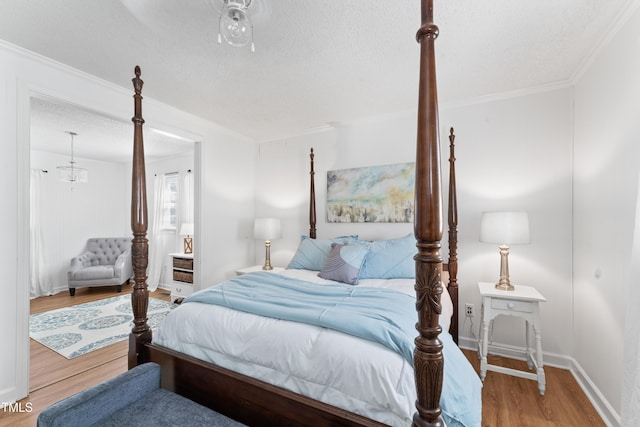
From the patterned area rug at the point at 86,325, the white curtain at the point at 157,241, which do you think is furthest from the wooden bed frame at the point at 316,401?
the white curtain at the point at 157,241

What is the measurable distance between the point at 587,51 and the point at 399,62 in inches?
52.2

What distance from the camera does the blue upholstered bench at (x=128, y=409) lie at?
1.18 meters

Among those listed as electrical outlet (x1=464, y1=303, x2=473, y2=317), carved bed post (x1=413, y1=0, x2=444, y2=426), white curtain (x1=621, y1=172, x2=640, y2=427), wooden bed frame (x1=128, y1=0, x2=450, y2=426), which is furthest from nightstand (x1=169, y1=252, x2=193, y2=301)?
white curtain (x1=621, y1=172, x2=640, y2=427)

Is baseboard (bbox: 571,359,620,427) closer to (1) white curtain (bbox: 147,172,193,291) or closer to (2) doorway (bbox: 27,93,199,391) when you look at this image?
(2) doorway (bbox: 27,93,199,391)

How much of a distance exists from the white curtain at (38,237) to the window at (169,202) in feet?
5.91

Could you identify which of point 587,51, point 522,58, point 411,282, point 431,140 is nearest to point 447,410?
point 431,140

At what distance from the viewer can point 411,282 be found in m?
2.35

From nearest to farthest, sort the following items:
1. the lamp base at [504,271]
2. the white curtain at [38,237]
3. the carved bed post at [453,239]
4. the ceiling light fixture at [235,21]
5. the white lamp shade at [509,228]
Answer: the ceiling light fixture at [235,21] < the white lamp shade at [509,228] < the lamp base at [504,271] < the carved bed post at [453,239] < the white curtain at [38,237]

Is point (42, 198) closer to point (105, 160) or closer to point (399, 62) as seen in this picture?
point (105, 160)

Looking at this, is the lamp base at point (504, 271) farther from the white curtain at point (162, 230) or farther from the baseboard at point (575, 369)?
the white curtain at point (162, 230)

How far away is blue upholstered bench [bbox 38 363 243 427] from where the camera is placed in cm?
118

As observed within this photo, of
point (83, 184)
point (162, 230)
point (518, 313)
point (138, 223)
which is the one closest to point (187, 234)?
point (162, 230)

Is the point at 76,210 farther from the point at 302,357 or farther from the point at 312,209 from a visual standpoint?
the point at 302,357

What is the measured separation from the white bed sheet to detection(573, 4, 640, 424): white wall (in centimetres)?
152
